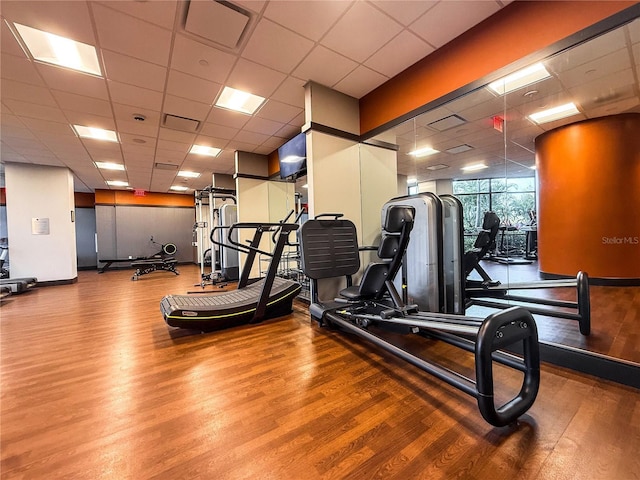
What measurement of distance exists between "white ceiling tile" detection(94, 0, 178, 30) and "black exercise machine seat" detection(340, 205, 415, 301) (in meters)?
2.82

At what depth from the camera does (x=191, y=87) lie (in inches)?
152

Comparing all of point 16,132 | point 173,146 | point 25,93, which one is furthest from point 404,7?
point 16,132

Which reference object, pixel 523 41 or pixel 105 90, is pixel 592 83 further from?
pixel 105 90

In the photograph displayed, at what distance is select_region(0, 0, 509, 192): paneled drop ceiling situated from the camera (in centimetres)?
257

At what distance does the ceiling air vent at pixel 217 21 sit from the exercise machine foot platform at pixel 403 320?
7.16 ft

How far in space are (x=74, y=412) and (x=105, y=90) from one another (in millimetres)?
4129

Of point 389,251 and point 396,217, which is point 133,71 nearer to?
point 396,217

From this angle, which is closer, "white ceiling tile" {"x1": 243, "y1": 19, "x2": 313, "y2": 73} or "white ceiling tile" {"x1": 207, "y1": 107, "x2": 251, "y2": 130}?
"white ceiling tile" {"x1": 243, "y1": 19, "x2": 313, "y2": 73}

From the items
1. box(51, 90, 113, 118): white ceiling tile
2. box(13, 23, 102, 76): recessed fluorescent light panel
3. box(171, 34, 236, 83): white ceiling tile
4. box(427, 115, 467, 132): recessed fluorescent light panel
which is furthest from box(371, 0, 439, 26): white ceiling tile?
box(51, 90, 113, 118): white ceiling tile

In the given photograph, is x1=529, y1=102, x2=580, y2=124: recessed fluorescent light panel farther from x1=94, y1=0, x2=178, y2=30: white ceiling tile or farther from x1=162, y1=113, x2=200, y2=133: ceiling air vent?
x1=162, y1=113, x2=200, y2=133: ceiling air vent

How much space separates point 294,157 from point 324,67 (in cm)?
185

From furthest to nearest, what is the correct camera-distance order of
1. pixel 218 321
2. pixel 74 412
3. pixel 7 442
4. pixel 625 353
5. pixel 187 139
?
1. pixel 187 139
2. pixel 218 321
3. pixel 625 353
4. pixel 74 412
5. pixel 7 442

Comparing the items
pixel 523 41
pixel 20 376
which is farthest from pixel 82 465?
pixel 523 41

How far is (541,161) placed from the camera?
4.41 metres
